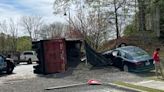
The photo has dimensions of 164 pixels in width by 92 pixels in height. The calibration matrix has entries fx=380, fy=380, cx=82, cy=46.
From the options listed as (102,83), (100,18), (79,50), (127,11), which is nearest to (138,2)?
(127,11)

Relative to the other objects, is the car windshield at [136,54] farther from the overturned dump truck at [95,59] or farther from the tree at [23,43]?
the tree at [23,43]

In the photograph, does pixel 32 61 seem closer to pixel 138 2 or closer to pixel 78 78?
pixel 138 2

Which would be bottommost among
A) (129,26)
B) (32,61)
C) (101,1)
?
(32,61)

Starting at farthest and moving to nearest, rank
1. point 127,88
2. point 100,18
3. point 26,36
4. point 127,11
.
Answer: point 26,36, point 100,18, point 127,11, point 127,88

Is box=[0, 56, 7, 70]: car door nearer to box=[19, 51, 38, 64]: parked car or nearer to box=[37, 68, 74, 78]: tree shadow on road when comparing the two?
box=[37, 68, 74, 78]: tree shadow on road

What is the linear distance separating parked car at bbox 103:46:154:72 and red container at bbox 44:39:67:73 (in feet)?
10.7

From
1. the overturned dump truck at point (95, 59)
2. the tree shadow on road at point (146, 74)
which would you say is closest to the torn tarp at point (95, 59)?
the overturned dump truck at point (95, 59)

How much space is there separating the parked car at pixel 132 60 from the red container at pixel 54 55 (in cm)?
326

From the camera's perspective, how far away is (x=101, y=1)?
1570 inches

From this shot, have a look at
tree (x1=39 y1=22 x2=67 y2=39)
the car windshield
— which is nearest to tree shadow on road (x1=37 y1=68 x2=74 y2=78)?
the car windshield

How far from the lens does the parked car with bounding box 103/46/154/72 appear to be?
2167 cm

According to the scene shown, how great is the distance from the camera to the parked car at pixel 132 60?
2167cm

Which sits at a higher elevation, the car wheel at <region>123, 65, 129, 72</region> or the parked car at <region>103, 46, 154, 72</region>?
the parked car at <region>103, 46, 154, 72</region>

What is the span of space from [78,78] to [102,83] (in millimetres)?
3045
